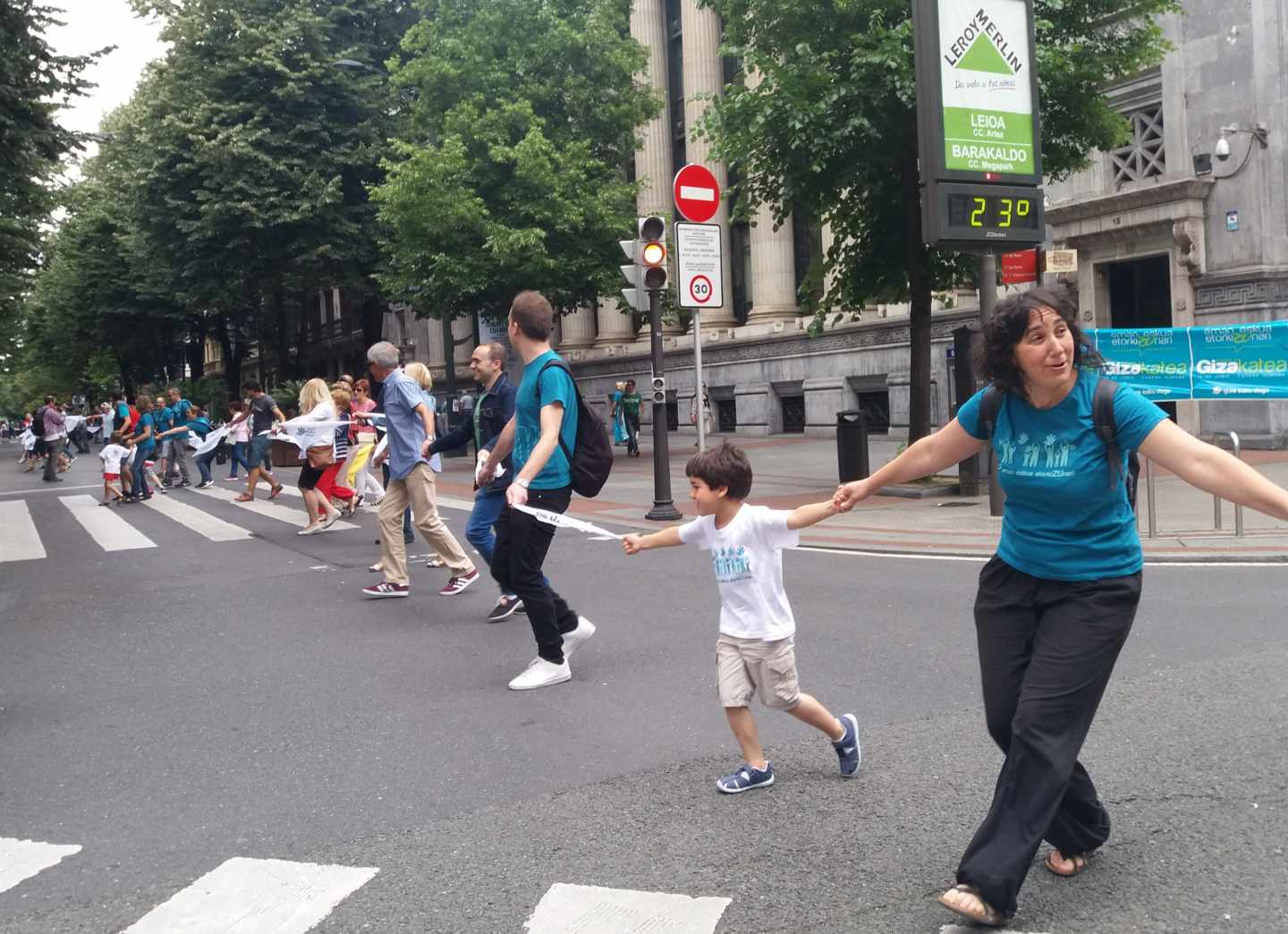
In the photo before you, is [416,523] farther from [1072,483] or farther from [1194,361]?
[1194,361]

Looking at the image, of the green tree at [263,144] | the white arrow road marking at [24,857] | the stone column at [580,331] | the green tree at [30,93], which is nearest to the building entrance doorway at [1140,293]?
the green tree at [30,93]

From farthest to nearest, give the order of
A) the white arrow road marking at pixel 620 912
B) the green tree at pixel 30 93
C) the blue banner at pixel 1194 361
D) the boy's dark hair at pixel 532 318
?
the green tree at pixel 30 93 → the blue banner at pixel 1194 361 → the boy's dark hair at pixel 532 318 → the white arrow road marking at pixel 620 912

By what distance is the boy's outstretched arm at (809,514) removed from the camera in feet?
13.0

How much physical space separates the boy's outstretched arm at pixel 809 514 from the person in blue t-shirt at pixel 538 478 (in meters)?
2.13

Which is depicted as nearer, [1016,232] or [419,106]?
[1016,232]

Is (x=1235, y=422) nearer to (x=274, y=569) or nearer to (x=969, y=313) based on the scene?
(x=969, y=313)

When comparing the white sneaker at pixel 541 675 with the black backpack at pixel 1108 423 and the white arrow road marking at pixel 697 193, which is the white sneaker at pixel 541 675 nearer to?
the black backpack at pixel 1108 423

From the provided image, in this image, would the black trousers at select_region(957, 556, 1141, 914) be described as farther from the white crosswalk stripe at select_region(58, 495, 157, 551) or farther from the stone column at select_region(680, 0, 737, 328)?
the stone column at select_region(680, 0, 737, 328)

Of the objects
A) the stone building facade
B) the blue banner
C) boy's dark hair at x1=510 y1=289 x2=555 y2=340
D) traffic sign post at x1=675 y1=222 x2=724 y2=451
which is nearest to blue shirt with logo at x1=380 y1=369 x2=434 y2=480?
Answer: boy's dark hair at x1=510 y1=289 x2=555 y2=340

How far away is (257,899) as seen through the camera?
3748 millimetres

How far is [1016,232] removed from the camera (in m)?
12.5

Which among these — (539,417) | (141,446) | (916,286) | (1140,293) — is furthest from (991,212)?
(141,446)

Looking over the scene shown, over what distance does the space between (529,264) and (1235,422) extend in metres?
13.2

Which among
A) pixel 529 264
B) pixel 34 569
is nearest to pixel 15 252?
pixel 529 264
